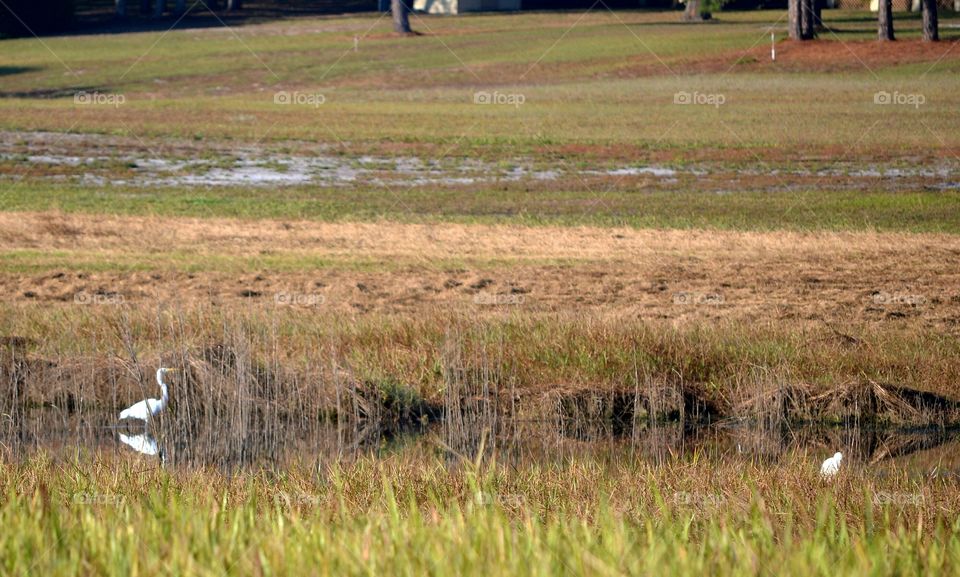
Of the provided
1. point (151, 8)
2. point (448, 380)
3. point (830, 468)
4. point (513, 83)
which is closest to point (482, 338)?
point (448, 380)

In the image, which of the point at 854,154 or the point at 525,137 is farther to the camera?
the point at 525,137

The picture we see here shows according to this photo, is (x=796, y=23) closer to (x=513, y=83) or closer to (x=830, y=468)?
(x=513, y=83)

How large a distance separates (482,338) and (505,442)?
165 cm

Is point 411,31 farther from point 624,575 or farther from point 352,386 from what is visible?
point 624,575

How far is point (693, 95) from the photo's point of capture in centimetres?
4297

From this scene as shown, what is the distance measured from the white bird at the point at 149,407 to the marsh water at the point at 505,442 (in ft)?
0.42

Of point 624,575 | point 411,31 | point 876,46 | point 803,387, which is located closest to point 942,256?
point 803,387

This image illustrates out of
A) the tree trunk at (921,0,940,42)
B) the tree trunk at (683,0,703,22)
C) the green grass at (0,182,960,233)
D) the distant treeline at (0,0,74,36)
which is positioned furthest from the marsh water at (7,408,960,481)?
the tree trunk at (683,0,703,22)

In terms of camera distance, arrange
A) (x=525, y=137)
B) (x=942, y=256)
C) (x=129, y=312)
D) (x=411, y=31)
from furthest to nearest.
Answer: (x=411, y=31)
(x=525, y=137)
(x=942, y=256)
(x=129, y=312)

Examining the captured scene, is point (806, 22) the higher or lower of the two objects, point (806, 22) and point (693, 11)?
the lower

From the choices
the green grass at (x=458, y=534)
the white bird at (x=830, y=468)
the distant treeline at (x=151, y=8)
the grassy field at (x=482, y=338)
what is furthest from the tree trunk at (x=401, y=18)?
the green grass at (x=458, y=534)

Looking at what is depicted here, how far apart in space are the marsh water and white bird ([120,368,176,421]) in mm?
129

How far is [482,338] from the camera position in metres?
13.0

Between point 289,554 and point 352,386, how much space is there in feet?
22.6
